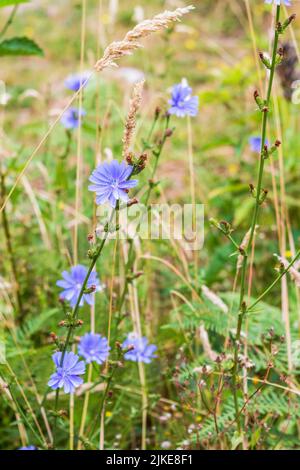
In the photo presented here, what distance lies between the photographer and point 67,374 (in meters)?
1.29

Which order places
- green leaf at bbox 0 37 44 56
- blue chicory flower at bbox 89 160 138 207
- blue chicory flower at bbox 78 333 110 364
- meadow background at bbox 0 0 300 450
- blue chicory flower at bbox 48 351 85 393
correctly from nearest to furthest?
blue chicory flower at bbox 89 160 138 207, blue chicory flower at bbox 48 351 85 393, blue chicory flower at bbox 78 333 110 364, meadow background at bbox 0 0 300 450, green leaf at bbox 0 37 44 56

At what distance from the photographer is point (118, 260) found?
220 centimetres

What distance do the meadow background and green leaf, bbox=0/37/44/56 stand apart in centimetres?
1

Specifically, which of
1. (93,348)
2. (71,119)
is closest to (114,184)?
(93,348)

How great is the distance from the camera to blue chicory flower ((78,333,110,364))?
4.99 feet

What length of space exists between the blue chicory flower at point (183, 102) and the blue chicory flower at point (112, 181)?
47cm

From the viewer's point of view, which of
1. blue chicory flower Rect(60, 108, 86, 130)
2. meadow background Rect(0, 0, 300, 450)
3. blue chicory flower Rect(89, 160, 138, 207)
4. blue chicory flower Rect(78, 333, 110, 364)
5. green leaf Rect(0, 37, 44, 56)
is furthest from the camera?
blue chicory flower Rect(60, 108, 86, 130)

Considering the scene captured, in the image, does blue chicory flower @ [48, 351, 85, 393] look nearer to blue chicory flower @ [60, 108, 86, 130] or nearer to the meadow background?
the meadow background

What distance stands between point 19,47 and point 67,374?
1.05m

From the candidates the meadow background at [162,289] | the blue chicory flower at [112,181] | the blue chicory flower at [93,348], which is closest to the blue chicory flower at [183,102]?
the meadow background at [162,289]

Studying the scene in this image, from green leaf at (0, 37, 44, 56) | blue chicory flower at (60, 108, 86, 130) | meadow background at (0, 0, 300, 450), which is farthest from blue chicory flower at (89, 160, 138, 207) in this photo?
blue chicory flower at (60, 108, 86, 130)

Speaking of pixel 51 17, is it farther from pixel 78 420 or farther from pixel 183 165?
pixel 78 420
